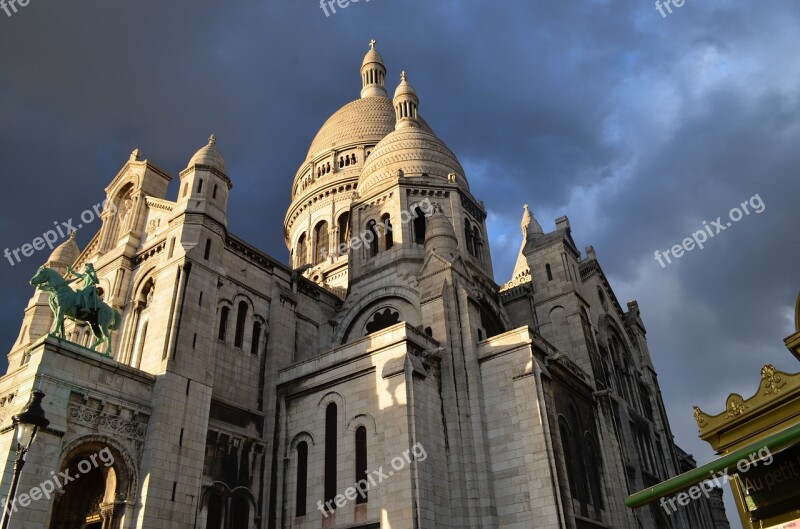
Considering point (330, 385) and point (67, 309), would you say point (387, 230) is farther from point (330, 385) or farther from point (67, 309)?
point (67, 309)

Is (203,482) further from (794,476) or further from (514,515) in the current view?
(794,476)

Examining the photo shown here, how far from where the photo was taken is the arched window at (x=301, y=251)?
50.2 meters

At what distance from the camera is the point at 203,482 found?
23.8m

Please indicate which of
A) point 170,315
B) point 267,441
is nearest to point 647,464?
point 267,441

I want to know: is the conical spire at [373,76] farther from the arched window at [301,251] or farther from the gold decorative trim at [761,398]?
the gold decorative trim at [761,398]

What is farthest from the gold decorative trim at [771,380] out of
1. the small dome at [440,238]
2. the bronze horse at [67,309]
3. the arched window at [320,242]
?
the arched window at [320,242]

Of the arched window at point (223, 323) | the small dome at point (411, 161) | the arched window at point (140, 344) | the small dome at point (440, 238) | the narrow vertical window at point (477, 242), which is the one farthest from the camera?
the small dome at point (411, 161)

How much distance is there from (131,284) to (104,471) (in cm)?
1094

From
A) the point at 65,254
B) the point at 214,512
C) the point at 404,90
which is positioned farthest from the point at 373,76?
the point at 214,512

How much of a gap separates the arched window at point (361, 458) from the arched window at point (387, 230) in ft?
43.7

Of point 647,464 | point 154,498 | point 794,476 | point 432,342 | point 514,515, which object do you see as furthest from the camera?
point 647,464

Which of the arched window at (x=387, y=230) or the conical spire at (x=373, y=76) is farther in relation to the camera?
the conical spire at (x=373, y=76)

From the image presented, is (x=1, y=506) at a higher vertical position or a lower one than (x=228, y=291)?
lower

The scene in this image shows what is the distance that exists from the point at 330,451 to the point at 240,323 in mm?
7824
